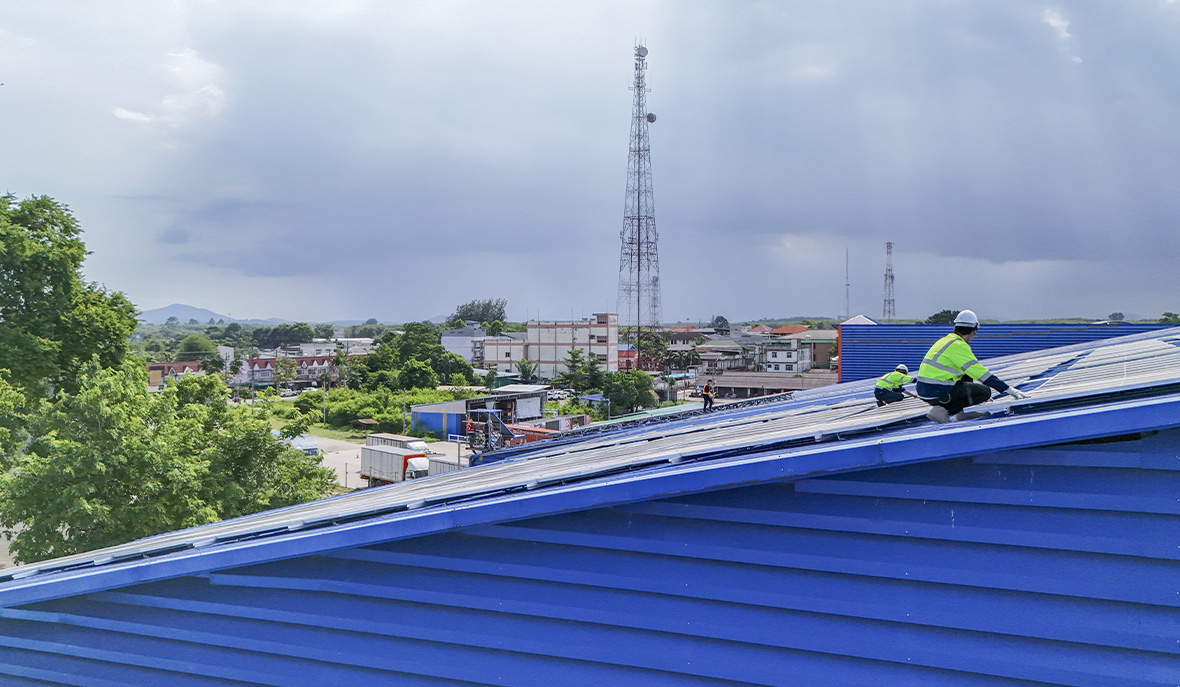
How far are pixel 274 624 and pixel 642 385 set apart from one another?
43333 mm

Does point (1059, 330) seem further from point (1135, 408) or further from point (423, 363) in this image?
point (423, 363)

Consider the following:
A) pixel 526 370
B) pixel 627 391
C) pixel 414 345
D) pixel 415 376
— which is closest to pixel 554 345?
pixel 526 370

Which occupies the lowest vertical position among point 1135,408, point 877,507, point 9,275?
point 877,507

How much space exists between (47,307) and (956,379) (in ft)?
71.2

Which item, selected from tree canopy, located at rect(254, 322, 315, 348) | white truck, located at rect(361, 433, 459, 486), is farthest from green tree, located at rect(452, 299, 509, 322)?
white truck, located at rect(361, 433, 459, 486)

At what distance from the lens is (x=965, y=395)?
3824mm

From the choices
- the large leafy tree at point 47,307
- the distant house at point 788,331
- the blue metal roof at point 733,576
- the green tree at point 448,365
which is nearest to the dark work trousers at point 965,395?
the blue metal roof at point 733,576

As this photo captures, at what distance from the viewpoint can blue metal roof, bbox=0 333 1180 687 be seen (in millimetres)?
2943

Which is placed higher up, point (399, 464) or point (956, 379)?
point (956, 379)

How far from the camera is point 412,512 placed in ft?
13.3

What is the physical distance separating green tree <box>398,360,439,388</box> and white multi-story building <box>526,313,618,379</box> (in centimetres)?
1470

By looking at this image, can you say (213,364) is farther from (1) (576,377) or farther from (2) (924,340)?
(2) (924,340)

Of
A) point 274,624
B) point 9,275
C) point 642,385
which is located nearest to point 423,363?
point 642,385

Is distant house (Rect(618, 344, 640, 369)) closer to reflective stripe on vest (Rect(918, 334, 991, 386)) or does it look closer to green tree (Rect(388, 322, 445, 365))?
green tree (Rect(388, 322, 445, 365))
